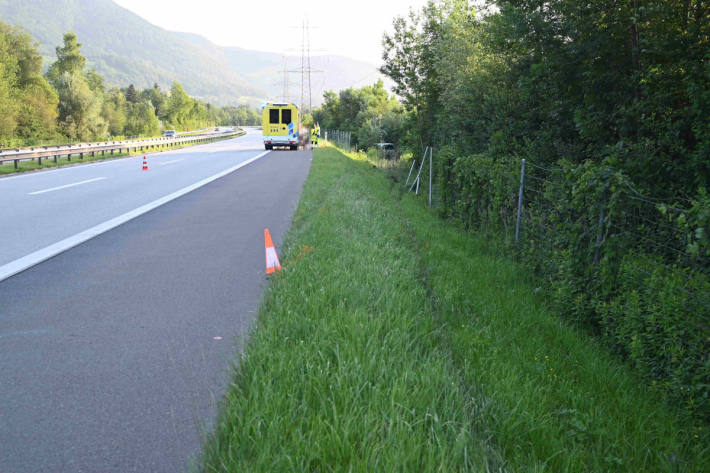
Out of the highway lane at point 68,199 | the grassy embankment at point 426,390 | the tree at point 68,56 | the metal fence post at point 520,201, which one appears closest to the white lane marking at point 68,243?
the highway lane at point 68,199

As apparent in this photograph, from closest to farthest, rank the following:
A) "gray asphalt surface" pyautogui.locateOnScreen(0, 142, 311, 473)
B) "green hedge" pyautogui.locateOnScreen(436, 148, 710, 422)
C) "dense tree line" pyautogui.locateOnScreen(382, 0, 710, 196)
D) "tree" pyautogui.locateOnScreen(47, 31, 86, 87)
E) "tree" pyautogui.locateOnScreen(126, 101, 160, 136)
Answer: "gray asphalt surface" pyautogui.locateOnScreen(0, 142, 311, 473) < "green hedge" pyautogui.locateOnScreen(436, 148, 710, 422) < "dense tree line" pyautogui.locateOnScreen(382, 0, 710, 196) < "tree" pyautogui.locateOnScreen(47, 31, 86, 87) < "tree" pyautogui.locateOnScreen(126, 101, 160, 136)

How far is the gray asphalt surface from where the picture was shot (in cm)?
286

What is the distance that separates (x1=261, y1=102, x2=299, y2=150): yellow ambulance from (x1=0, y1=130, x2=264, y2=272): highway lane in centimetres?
1977

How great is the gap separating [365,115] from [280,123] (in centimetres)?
1171

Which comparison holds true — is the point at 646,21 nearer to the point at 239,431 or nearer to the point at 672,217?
the point at 672,217

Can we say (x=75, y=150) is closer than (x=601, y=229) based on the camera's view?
No

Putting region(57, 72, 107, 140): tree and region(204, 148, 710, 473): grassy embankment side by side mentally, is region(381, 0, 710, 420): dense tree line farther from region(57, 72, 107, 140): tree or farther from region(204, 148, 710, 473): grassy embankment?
region(57, 72, 107, 140): tree

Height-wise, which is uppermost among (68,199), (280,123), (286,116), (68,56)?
(68,56)

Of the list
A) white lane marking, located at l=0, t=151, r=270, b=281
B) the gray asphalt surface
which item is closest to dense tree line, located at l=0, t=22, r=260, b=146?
white lane marking, located at l=0, t=151, r=270, b=281

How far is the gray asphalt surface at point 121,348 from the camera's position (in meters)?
2.86

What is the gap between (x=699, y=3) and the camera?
6.02 meters

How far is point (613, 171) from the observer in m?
4.78

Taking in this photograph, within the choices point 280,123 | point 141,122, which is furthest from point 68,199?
point 141,122

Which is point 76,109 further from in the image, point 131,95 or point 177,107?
point 131,95
